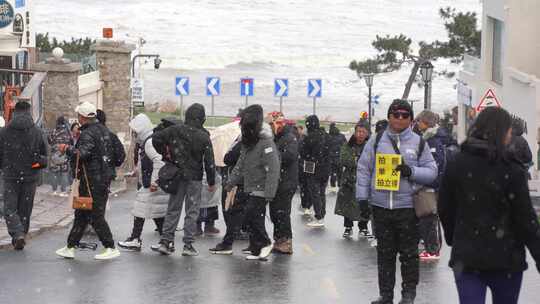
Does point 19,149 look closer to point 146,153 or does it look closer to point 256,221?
point 146,153

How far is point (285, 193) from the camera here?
44.9ft

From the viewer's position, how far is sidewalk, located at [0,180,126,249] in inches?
609

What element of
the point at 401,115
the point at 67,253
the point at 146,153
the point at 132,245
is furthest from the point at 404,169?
the point at 132,245

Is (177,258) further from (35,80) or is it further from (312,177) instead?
(35,80)

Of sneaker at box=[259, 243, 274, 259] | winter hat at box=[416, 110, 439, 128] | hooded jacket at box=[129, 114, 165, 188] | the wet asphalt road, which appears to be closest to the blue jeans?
the wet asphalt road

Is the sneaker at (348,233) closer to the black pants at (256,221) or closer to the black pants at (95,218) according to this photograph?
the black pants at (256,221)

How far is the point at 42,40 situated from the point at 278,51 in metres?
53.5

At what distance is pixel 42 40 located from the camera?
51.2 metres

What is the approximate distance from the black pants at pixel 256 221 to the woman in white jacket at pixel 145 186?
128 centimetres

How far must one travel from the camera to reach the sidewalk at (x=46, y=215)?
15472mm

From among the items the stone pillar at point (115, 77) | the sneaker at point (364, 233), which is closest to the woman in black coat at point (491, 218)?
the sneaker at point (364, 233)

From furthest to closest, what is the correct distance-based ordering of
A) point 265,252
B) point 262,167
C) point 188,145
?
1. point 265,252
2. point 188,145
3. point 262,167

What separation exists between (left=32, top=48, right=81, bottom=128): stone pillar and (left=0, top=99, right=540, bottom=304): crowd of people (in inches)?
403

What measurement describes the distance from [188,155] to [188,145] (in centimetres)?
11
